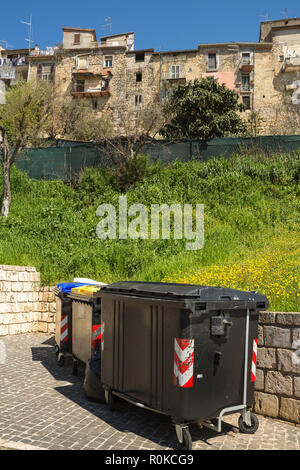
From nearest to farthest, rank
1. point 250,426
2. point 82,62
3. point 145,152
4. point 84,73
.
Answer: point 250,426 → point 145,152 → point 84,73 → point 82,62

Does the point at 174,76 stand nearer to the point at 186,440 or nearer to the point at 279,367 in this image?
the point at 279,367

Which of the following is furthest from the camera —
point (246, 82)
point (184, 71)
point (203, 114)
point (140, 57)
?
point (140, 57)

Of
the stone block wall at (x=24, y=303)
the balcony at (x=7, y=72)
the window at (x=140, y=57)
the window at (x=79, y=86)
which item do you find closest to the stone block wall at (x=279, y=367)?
the stone block wall at (x=24, y=303)

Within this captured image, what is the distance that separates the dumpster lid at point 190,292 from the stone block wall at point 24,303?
6835 mm

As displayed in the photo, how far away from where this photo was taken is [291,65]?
44.0 m

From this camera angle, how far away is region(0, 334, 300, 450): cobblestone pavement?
4.66 meters

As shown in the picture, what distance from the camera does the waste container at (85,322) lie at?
6.94 meters

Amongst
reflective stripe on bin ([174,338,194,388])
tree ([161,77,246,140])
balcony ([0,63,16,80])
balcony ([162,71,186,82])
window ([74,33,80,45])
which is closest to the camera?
reflective stripe on bin ([174,338,194,388])

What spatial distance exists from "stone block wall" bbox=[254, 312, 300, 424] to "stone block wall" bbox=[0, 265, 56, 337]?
24.5 ft

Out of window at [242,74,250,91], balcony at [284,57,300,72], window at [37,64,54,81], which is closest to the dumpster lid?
window at [242,74,250,91]

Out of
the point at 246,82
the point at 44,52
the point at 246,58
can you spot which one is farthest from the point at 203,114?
the point at 44,52

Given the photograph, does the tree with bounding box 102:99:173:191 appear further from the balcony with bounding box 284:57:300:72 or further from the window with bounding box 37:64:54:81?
the window with bounding box 37:64:54:81

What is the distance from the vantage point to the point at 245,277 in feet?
25.3

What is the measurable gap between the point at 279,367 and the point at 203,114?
2639cm
